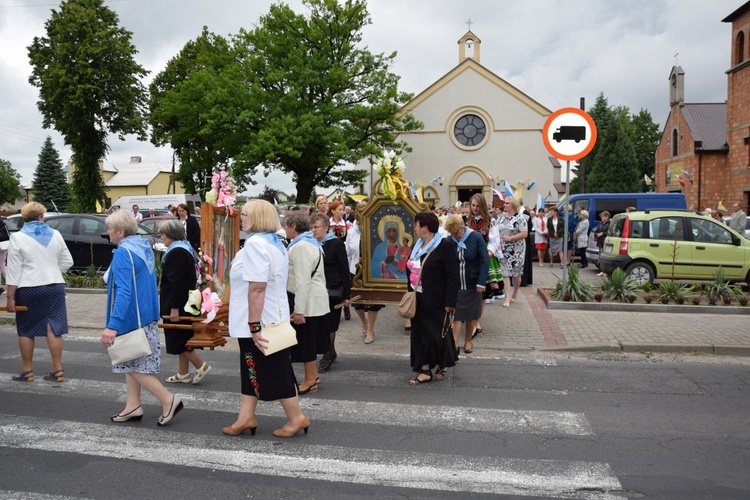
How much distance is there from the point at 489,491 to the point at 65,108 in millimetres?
42180

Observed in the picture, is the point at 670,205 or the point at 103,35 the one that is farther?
the point at 103,35

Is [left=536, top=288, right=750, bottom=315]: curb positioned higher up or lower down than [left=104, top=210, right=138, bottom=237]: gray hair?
lower down

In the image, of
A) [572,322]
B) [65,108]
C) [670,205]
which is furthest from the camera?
[65,108]

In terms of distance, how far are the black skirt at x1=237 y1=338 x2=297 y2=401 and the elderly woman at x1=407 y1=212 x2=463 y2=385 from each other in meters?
2.13

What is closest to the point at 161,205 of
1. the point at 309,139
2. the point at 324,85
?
the point at 309,139

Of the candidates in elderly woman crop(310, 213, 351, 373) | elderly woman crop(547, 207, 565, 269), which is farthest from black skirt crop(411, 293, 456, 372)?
elderly woman crop(547, 207, 565, 269)

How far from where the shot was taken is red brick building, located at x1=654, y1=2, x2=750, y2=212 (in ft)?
125

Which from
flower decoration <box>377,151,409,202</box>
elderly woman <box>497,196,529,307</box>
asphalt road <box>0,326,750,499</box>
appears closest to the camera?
asphalt road <box>0,326,750,499</box>

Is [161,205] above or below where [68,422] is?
above

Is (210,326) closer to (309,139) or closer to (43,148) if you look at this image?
(309,139)

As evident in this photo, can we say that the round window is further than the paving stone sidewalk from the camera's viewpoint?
Yes

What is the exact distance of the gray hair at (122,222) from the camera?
17.5 ft

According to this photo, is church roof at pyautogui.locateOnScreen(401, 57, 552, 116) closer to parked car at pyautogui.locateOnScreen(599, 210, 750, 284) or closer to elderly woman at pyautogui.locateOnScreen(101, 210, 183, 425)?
parked car at pyautogui.locateOnScreen(599, 210, 750, 284)

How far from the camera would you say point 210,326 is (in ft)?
20.9
